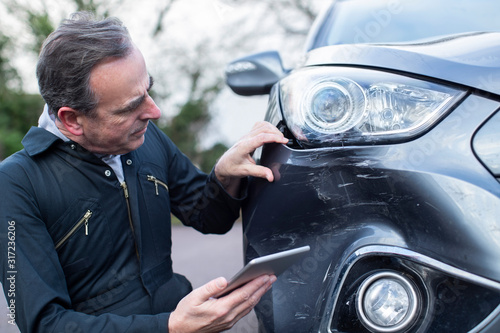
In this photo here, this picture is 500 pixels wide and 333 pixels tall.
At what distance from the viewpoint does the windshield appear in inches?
75.0

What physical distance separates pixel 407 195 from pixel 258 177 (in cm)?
47

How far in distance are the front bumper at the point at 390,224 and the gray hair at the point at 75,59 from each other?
1.81 feet

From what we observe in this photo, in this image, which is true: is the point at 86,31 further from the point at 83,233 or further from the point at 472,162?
the point at 472,162

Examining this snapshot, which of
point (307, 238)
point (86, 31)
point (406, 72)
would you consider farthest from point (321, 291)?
point (86, 31)

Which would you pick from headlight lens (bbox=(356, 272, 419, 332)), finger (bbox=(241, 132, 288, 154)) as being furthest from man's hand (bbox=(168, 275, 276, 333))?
finger (bbox=(241, 132, 288, 154))

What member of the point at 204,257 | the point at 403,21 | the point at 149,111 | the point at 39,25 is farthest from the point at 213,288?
the point at 39,25

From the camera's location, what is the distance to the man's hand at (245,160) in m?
1.31

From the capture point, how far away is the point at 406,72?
1158mm

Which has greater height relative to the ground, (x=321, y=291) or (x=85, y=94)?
(x=85, y=94)

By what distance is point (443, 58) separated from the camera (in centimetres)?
113

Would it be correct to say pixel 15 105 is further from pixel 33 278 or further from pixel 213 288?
pixel 213 288

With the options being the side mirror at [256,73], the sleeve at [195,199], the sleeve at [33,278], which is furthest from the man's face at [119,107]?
the side mirror at [256,73]

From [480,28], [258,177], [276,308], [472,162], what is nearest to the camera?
[472,162]

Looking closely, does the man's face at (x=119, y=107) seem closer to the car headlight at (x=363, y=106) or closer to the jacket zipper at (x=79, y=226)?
the jacket zipper at (x=79, y=226)
